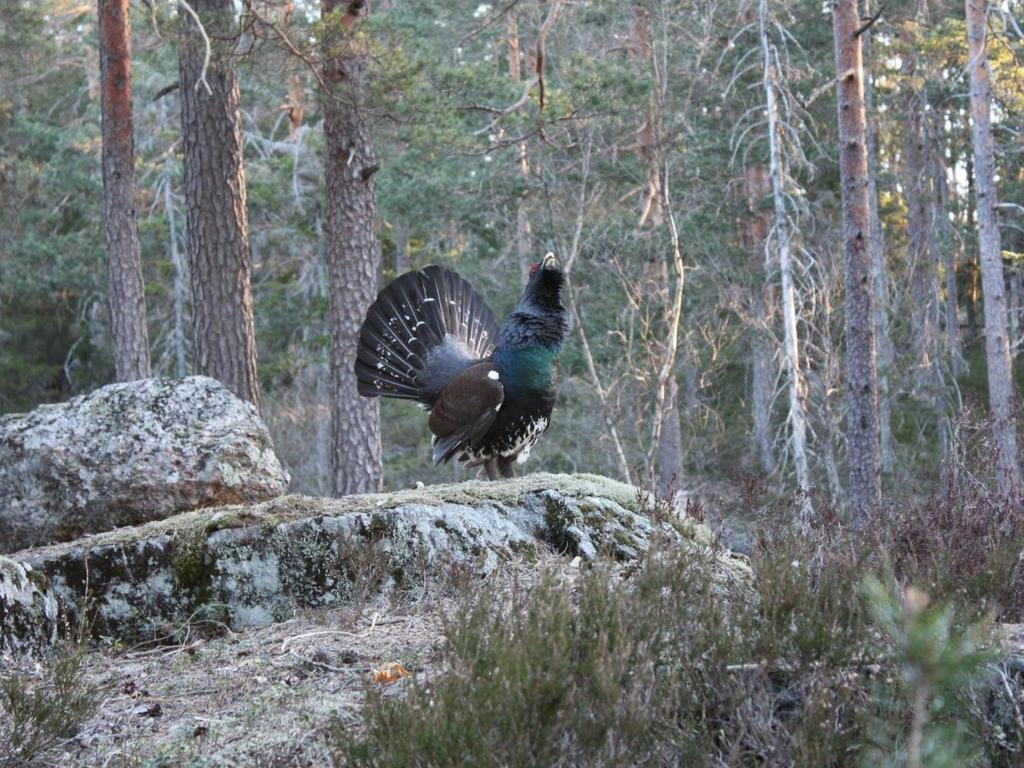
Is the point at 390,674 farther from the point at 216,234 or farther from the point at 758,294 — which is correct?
the point at 758,294

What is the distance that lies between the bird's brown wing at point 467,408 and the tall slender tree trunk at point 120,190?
6.19 m

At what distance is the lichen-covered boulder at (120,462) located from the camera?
6.61 m

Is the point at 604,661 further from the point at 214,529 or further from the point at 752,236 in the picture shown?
the point at 752,236

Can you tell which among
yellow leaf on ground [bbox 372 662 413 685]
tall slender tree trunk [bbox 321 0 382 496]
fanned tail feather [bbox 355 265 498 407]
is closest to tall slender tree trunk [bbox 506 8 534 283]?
tall slender tree trunk [bbox 321 0 382 496]

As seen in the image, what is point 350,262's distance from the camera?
10.6 meters

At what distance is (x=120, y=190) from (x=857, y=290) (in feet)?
26.8

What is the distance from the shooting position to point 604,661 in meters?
3.42

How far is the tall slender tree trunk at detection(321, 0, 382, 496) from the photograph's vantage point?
34.6ft

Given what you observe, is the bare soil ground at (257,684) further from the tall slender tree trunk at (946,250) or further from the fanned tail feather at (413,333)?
the tall slender tree trunk at (946,250)

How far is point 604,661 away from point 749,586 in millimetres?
1822

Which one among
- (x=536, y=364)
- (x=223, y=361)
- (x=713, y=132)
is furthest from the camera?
(x=713, y=132)

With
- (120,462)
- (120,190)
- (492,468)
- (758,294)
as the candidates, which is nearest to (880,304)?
(758,294)

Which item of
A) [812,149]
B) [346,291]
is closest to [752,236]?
[812,149]

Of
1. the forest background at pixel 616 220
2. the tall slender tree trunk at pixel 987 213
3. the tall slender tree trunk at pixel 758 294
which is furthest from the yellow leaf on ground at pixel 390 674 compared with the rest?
the tall slender tree trunk at pixel 758 294
